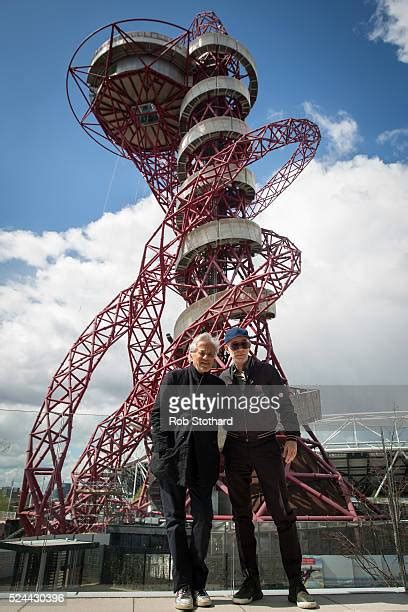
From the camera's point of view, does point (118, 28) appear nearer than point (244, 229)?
No

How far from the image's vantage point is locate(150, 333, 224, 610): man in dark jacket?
3.39m

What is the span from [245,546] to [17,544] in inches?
115

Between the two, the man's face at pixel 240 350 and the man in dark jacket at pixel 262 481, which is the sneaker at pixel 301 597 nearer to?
the man in dark jacket at pixel 262 481

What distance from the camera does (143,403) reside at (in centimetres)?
2172

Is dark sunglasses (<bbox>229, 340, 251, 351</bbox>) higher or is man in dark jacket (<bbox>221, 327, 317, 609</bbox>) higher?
dark sunglasses (<bbox>229, 340, 251, 351</bbox>)

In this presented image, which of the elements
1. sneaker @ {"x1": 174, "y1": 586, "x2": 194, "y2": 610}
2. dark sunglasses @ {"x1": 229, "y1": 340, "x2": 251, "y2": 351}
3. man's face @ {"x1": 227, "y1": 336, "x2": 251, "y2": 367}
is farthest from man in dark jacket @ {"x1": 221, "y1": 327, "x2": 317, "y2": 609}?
sneaker @ {"x1": 174, "y1": 586, "x2": 194, "y2": 610}

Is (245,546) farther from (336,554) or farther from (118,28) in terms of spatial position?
(118,28)

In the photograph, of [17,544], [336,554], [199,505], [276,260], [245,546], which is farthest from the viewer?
[276,260]

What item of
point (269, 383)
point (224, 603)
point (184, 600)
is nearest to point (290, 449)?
point (269, 383)

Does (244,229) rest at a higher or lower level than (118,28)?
lower

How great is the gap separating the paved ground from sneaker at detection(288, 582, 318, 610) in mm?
62

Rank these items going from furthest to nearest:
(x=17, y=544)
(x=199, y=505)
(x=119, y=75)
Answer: (x=119, y=75)
(x=17, y=544)
(x=199, y=505)

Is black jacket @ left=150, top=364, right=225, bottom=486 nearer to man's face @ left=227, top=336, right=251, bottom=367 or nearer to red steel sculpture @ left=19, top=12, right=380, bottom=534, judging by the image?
man's face @ left=227, top=336, right=251, bottom=367

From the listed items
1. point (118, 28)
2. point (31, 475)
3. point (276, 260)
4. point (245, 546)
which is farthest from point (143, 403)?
point (118, 28)
